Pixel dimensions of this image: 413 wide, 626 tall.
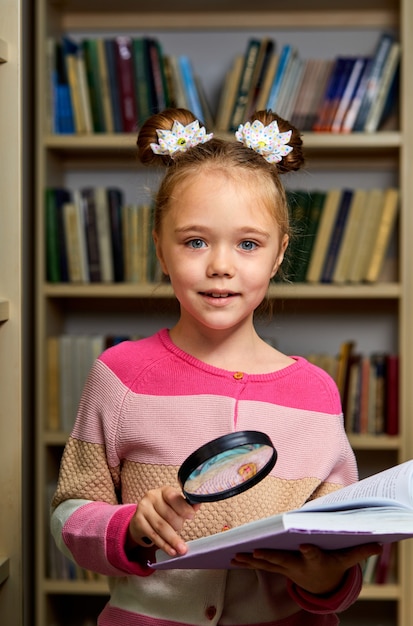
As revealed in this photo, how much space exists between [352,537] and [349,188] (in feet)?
6.68

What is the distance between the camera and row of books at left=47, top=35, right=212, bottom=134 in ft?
8.21

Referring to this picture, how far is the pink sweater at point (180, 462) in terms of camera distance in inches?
42.9

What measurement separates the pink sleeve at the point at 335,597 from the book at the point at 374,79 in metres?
1.74

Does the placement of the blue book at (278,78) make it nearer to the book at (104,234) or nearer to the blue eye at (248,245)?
the book at (104,234)

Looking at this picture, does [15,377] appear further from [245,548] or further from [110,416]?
[245,548]

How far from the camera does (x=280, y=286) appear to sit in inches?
95.9

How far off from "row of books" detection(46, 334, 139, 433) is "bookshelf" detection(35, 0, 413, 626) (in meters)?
0.04

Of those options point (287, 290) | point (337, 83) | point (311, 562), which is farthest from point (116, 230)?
point (311, 562)

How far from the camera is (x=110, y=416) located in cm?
113

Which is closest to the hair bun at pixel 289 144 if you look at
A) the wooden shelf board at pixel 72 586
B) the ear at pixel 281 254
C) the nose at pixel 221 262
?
the ear at pixel 281 254

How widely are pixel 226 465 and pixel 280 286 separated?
163 centimetres

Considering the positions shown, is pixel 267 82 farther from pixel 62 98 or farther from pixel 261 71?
pixel 62 98

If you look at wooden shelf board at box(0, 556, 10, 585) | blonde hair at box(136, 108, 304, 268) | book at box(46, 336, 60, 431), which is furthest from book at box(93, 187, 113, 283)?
wooden shelf board at box(0, 556, 10, 585)

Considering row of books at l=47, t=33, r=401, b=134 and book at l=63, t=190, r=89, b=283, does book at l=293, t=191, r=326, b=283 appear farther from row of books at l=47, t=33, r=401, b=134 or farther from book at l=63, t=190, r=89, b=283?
book at l=63, t=190, r=89, b=283
